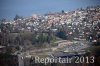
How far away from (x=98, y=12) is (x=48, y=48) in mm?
659

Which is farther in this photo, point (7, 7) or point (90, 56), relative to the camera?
point (7, 7)

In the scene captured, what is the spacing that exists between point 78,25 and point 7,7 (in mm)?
847

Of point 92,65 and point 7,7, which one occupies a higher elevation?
point 7,7

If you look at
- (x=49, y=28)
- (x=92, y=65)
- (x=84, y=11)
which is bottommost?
(x=92, y=65)

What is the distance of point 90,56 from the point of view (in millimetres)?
2609

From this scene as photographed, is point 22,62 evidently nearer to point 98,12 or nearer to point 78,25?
point 78,25

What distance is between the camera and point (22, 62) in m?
2.78

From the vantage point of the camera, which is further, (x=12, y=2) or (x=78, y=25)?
(x=12, y=2)

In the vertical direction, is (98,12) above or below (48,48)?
above

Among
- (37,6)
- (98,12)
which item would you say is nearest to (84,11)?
(98,12)

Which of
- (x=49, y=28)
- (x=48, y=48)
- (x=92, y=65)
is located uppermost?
(x=49, y=28)

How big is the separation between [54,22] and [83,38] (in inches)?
15.0

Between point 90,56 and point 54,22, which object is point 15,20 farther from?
point 90,56

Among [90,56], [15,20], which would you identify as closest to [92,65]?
[90,56]
